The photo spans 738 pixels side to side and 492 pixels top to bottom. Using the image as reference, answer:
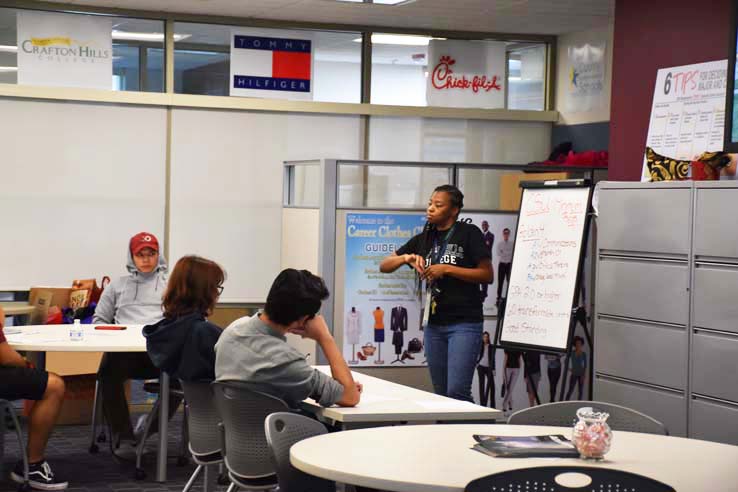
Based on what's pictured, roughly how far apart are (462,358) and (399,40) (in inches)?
156

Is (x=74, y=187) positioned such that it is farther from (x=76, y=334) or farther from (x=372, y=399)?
(x=372, y=399)

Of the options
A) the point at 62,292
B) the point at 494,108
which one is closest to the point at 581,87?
the point at 494,108

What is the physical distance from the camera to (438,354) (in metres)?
6.50

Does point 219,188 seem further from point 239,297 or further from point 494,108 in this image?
point 494,108

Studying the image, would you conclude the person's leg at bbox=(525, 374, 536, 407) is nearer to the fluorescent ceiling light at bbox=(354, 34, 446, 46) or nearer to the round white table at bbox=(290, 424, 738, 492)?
the fluorescent ceiling light at bbox=(354, 34, 446, 46)

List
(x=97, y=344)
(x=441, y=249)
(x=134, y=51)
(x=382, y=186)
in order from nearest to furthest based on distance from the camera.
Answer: (x=97, y=344)
(x=441, y=249)
(x=134, y=51)
(x=382, y=186)

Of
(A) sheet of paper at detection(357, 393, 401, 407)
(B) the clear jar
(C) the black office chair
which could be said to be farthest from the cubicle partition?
(B) the clear jar

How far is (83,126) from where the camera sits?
28.5 feet

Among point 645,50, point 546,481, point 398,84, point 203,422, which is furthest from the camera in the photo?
point 398,84

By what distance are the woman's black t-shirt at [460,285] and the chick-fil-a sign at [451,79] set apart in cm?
328

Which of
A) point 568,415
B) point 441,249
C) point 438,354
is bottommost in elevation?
point 438,354

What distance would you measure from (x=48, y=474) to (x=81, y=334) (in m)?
0.79

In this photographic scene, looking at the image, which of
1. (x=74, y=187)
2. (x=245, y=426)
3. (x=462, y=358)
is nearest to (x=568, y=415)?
(x=245, y=426)

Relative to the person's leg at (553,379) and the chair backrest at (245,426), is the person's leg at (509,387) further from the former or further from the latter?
the chair backrest at (245,426)
